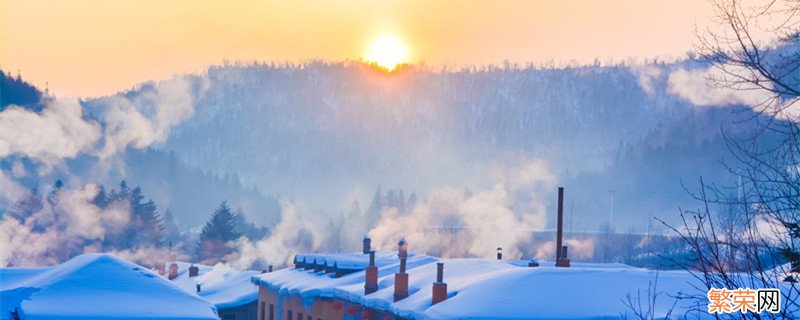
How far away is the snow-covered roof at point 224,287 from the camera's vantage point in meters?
50.3

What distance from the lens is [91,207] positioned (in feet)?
330

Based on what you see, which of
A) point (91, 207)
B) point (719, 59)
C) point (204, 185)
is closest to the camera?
point (719, 59)

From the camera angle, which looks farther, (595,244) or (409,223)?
(409,223)

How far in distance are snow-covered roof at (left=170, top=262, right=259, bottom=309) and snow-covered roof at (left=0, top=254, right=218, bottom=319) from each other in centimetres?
1843

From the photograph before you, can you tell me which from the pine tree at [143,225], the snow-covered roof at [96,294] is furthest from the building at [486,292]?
the pine tree at [143,225]

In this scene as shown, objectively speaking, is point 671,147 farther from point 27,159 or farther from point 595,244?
point 27,159

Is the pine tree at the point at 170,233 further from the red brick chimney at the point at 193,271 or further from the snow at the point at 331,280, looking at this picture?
the snow at the point at 331,280

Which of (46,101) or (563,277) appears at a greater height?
(46,101)

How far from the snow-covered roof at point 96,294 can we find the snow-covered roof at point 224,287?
1843 cm

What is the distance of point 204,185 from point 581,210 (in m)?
→ 64.4

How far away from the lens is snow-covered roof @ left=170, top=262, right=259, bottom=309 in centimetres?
5028

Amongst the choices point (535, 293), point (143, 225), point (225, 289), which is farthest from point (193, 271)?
point (535, 293)

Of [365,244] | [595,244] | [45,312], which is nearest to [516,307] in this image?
[45,312]

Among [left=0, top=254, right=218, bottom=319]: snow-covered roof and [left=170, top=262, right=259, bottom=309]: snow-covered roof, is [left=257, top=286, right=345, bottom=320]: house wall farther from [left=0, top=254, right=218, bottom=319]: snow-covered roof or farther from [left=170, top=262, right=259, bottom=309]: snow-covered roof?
[left=0, top=254, right=218, bottom=319]: snow-covered roof
